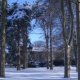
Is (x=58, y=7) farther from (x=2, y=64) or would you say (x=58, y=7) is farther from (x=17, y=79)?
(x=17, y=79)

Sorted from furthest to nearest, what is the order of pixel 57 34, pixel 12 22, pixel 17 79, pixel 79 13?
pixel 57 34 → pixel 12 22 → pixel 17 79 → pixel 79 13

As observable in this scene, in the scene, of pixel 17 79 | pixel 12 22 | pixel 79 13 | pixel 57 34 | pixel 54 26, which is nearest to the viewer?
pixel 79 13

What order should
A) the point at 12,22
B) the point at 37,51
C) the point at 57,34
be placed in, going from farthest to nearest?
the point at 37,51
the point at 57,34
the point at 12,22

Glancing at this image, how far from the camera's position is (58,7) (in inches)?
1101

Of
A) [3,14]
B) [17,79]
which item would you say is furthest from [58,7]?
[17,79]

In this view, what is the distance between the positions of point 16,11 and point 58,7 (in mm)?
8799

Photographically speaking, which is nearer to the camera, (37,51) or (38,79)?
(38,79)

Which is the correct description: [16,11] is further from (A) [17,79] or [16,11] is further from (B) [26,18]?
(A) [17,79]

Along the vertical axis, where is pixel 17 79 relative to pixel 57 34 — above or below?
below

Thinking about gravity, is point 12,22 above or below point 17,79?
above

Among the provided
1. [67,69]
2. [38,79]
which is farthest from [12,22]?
[38,79]

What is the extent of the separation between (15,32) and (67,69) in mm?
10993

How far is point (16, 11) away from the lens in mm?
35844

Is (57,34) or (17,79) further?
(57,34)
